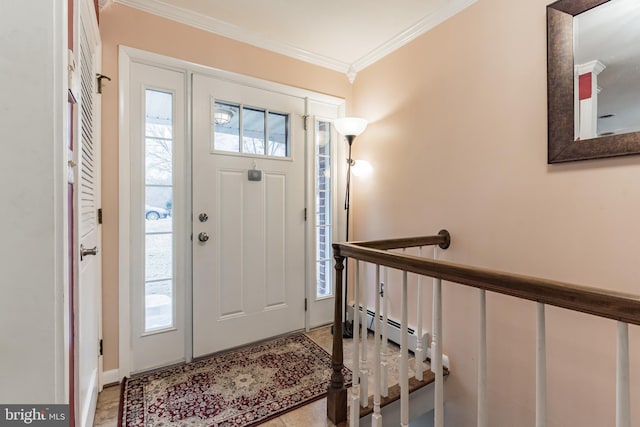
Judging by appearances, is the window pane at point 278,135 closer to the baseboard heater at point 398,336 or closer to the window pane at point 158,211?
the window pane at point 158,211

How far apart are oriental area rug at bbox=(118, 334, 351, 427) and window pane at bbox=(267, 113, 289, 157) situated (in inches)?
61.8

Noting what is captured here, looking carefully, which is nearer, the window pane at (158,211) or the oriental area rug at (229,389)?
the oriental area rug at (229,389)

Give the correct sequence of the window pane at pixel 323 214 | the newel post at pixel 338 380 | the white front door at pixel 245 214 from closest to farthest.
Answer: the newel post at pixel 338 380 < the white front door at pixel 245 214 < the window pane at pixel 323 214

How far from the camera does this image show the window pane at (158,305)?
6.16 ft

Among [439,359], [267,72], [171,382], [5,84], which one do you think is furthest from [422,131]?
[171,382]

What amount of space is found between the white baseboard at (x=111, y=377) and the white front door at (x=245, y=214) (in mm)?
456

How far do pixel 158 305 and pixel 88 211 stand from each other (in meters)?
0.81

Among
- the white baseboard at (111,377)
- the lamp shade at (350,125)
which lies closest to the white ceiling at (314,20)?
the lamp shade at (350,125)

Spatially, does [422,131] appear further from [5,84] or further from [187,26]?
[5,84]

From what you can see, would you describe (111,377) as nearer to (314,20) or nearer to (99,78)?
(99,78)

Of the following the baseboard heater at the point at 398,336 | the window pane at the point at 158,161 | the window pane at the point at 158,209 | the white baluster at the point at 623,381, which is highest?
the window pane at the point at 158,161

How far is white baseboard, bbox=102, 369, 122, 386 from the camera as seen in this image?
172 centimetres

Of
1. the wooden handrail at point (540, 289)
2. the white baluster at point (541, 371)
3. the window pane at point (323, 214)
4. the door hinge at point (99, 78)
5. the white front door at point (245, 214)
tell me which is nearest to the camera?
the wooden handrail at point (540, 289)

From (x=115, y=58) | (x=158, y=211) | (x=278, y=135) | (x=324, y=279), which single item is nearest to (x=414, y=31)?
(x=278, y=135)
